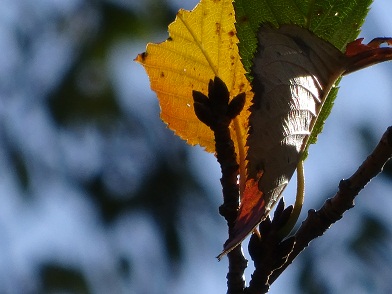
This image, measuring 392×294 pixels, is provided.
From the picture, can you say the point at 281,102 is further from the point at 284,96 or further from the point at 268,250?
the point at 268,250

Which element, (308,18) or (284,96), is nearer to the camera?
(284,96)

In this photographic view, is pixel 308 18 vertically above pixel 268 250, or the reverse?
pixel 308 18

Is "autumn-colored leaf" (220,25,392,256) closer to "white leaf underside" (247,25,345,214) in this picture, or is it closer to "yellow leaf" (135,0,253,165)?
"white leaf underside" (247,25,345,214)

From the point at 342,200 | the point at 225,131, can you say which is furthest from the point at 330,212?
the point at 225,131

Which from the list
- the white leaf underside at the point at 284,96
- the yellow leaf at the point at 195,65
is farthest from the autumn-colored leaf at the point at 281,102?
the yellow leaf at the point at 195,65

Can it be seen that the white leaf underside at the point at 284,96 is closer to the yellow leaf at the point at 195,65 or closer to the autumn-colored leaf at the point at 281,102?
the autumn-colored leaf at the point at 281,102
